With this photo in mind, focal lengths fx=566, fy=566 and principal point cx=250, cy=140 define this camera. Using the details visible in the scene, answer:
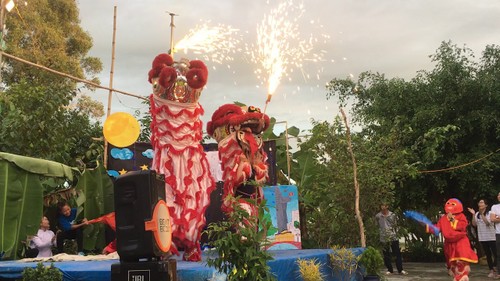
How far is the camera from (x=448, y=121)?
1370 cm

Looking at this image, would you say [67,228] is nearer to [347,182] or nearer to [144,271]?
[144,271]

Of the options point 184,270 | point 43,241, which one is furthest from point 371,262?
point 43,241

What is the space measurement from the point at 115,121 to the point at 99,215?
2.08 meters

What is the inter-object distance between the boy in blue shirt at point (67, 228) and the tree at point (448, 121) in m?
6.91

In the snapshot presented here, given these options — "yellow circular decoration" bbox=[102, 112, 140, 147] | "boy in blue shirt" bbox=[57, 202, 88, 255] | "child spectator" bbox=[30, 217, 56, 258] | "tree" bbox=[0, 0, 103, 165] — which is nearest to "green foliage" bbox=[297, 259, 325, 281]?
"yellow circular decoration" bbox=[102, 112, 140, 147]

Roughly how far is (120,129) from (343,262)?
384 centimetres

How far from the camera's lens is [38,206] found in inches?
322

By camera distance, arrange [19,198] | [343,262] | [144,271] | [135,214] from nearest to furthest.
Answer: [144,271] < [135,214] < [343,262] < [19,198]

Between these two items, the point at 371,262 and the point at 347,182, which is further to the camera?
the point at 347,182

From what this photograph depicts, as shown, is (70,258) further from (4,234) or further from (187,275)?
(187,275)

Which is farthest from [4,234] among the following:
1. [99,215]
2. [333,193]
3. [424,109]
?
[424,109]

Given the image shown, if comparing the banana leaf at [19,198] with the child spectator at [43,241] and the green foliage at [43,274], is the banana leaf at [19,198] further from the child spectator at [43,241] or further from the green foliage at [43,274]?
the green foliage at [43,274]

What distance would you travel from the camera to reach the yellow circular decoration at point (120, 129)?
8.58 m

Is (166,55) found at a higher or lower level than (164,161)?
higher
